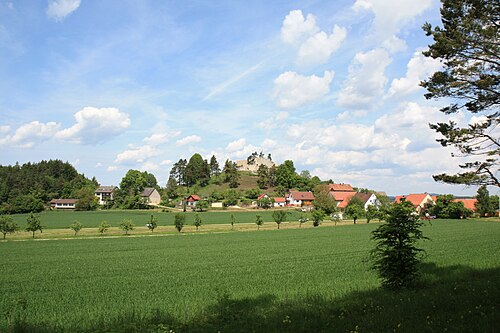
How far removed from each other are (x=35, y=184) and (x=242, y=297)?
150 meters

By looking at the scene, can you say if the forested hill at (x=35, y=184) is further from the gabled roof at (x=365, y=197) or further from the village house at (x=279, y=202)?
the gabled roof at (x=365, y=197)

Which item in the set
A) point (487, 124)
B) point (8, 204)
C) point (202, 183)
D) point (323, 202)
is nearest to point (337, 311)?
point (487, 124)

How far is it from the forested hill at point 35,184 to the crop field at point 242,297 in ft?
354

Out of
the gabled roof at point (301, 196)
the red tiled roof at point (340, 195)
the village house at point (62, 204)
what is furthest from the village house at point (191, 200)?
the red tiled roof at point (340, 195)

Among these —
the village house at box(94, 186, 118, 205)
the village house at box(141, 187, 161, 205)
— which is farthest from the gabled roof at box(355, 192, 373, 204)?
the village house at box(94, 186, 118, 205)

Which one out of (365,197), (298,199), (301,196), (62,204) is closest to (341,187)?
(301,196)

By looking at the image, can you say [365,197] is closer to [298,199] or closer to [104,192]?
[298,199]

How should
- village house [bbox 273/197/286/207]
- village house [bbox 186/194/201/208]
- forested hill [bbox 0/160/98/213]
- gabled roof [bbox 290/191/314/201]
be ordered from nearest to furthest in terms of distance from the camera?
forested hill [bbox 0/160/98/213], village house [bbox 273/197/286/207], gabled roof [bbox 290/191/314/201], village house [bbox 186/194/201/208]

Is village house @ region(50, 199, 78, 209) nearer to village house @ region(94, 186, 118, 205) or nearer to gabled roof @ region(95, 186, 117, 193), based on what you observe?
village house @ region(94, 186, 118, 205)

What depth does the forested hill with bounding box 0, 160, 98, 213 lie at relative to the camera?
117m

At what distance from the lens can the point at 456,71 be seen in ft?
49.2

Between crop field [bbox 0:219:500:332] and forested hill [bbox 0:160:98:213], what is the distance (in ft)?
354

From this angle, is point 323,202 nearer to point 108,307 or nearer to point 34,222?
point 34,222

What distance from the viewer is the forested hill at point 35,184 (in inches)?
4619
